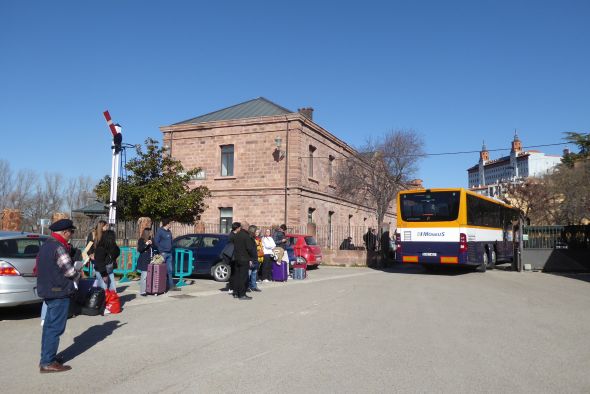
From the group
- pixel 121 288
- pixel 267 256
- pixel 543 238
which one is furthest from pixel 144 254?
pixel 543 238

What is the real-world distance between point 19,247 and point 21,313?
Result: 60.8 inches

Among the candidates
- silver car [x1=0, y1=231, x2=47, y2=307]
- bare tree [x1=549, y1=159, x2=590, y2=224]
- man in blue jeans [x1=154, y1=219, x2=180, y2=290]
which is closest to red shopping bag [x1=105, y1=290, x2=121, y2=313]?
silver car [x1=0, y1=231, x2=47, y2=307]

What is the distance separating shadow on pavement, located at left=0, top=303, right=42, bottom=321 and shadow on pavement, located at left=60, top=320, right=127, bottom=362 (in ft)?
5.60

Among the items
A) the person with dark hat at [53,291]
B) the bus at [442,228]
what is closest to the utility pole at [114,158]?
the person with dark hat at [53,291]

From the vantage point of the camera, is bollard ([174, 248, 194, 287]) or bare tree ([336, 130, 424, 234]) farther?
bare tree ([336, 130, 424, 234])

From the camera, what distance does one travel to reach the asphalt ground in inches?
205

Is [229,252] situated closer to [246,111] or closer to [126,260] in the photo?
[126,260]

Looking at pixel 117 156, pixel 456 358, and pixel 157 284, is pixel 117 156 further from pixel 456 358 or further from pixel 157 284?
pixel 456 358

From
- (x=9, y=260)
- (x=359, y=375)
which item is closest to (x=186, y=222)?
(x=9, y=260)

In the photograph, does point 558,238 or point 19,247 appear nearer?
point 19,247

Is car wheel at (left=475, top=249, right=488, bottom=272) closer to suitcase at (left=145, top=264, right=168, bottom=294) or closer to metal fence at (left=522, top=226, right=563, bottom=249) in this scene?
metal fence at (left=522, top=226, right=563, bottom=249)

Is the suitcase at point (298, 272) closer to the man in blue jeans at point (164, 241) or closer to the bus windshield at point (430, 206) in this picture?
the bus windshield at point (430, 206)

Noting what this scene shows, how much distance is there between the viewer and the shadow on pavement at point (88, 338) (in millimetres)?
6414

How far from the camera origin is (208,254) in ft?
51.5
